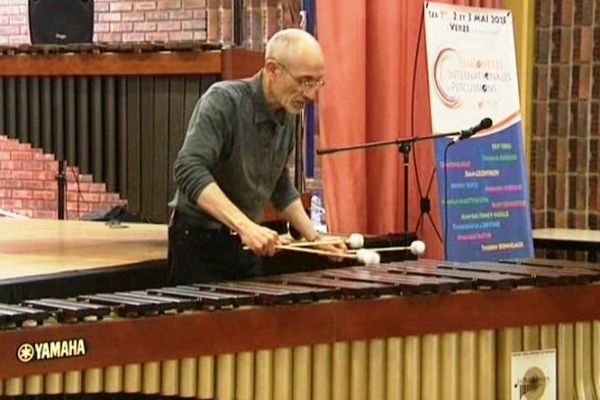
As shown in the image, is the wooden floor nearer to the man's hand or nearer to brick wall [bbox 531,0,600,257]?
the man's hand

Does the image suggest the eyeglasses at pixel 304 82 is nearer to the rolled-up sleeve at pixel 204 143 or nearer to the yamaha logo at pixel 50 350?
the rolled-up sleeve at pixel 204 143

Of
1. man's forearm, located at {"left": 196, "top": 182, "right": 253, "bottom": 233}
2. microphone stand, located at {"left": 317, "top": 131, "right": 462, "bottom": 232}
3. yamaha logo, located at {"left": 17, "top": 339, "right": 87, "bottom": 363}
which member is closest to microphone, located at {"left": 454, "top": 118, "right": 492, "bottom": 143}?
microphone stand, located at {"left": 317, "top": 131, "right": 462, "bottom": 232}

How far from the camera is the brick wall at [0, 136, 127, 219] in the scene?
6688 millimetres

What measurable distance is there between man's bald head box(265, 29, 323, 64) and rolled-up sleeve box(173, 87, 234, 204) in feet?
0.67

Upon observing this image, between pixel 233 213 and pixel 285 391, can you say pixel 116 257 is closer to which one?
pixel 233 213

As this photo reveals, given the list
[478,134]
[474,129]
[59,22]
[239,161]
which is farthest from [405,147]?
[59,22]

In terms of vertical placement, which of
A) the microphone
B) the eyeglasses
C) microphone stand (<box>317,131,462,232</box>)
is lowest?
microphone stand (<box>317,131,462,232</box>)

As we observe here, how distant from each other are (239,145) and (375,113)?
5.40 ft

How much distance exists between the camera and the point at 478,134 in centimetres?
450

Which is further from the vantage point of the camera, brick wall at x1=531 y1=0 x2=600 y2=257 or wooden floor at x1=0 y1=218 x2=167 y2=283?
brick wall at x1=531 y1=0 x2=600 y2=257

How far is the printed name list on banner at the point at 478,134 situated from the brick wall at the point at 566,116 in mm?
765

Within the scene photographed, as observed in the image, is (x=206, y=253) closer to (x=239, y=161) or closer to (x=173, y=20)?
(x=239, y=161)

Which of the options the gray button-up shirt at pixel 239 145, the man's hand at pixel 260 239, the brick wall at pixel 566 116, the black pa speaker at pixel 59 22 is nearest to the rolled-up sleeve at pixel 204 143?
the gray button-up shirt at pixel 239 145

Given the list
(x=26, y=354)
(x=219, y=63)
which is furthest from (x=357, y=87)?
(x=26, y=354)
